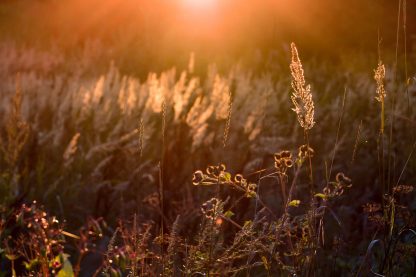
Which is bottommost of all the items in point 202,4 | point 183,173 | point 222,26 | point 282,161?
point 183,173

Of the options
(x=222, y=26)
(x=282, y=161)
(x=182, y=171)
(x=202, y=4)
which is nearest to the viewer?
(x=282, y=161)

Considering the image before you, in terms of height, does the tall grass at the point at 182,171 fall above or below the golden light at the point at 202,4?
below

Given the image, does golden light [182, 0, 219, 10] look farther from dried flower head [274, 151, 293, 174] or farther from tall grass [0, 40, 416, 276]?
dried flower head [274, 151, 293, 174]

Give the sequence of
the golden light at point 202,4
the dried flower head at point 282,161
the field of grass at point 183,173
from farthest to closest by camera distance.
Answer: the golden light at point 202,4 → the field of grass at point 183,173 → the dried flower head at point 282,161

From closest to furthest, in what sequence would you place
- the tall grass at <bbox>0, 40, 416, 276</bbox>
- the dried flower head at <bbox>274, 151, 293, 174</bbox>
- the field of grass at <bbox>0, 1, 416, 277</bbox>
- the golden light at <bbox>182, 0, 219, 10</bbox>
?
the dried flower head at <bbox>274, 151, 293, 174</bbox> < the field of grass at <bbox>0, 1, 416, 277</bbox> < the tall grass at <bbox>0, 40, 416, 276</bbox> < the golden light at <bbox>182, 0, 219, 10</bbox>

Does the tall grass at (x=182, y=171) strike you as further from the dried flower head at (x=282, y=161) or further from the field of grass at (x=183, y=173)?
the dried flower head at (x=282, y=161)

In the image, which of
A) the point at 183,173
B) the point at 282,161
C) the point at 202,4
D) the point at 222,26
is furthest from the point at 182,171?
the point at 202,4

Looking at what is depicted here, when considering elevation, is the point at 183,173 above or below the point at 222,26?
below

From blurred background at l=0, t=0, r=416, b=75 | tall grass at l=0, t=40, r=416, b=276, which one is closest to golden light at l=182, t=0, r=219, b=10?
blurred background at l=0, t=0, r=416, b=75

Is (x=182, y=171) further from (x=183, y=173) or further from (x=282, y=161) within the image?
(x=282, y=161)

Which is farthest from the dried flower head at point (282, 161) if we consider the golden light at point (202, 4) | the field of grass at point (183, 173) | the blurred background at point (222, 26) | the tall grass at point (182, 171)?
the golden light at point (202, 4)

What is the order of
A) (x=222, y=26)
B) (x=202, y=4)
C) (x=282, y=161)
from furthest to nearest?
(x=202, y=4), (x=222, y=26), (x=282, y=161)

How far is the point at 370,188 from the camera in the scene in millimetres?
4973

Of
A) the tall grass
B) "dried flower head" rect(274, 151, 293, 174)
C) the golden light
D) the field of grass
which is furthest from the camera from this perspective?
the golden light
